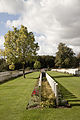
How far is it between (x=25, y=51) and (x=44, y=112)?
66.7 feet

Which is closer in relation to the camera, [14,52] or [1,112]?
[1,112]

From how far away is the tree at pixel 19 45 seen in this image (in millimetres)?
24828

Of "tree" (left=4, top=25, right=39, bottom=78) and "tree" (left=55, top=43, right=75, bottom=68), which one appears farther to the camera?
"tree" (left=55, top=43, right=75, bottom=68)

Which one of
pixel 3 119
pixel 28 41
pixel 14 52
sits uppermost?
pixel 28 41

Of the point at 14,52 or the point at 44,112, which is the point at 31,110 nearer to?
the point at 44,112

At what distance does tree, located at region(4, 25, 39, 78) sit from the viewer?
2483cm

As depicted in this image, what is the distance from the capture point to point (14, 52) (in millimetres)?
24844

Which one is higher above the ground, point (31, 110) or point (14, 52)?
point (14, 52)

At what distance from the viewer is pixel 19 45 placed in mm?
24688

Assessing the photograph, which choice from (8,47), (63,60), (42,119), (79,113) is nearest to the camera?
(42,119)

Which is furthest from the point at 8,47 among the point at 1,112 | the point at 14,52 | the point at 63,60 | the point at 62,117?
the point at 63,60

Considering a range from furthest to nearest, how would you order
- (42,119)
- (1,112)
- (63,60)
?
(63,60)
(1,112)
(42,119)

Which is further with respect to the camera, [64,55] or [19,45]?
[64,55]

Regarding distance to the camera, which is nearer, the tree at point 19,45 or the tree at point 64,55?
the tree at point 19,45
